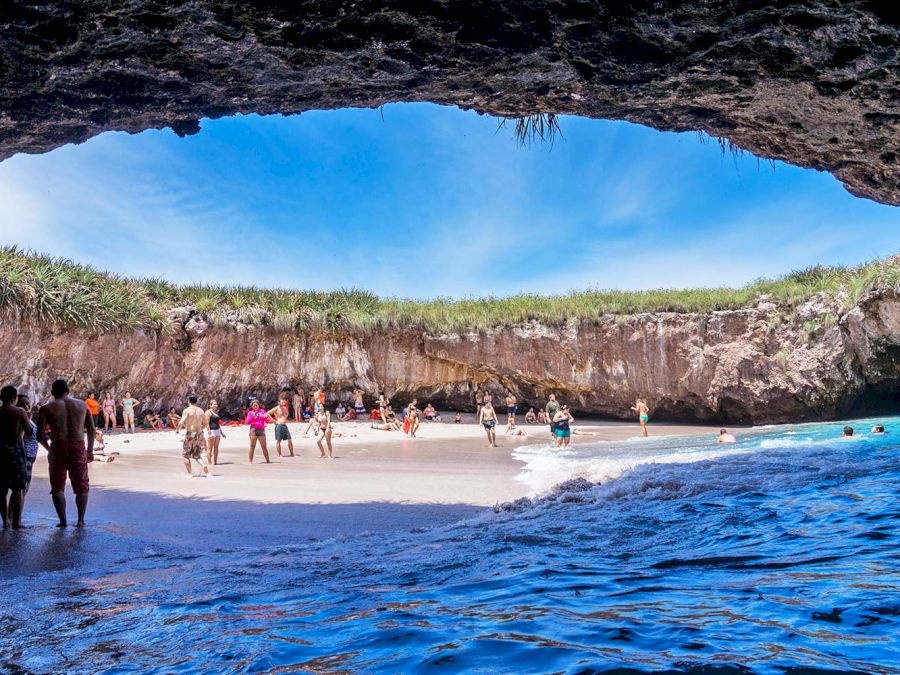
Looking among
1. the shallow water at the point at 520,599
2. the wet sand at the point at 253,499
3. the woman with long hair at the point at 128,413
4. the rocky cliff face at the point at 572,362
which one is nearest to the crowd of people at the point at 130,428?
the woman with long hair at the point at 128,413

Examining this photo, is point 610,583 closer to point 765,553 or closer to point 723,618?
point 723,618

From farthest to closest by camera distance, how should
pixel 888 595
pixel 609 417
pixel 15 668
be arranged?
pixel 609 417, pixel 888 595, pixel 15 668

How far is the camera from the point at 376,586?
15.9 feet

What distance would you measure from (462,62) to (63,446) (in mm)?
6017

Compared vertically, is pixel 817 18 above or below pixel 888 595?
above

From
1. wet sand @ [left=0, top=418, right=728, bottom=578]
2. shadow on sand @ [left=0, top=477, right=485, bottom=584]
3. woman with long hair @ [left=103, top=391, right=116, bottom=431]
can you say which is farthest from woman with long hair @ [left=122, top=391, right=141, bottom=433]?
shadow on sand @ [left=0, top=477, right=485, bottom=584]

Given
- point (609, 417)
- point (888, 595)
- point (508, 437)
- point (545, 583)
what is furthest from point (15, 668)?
point (609, 417)

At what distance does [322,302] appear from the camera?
1109 inches

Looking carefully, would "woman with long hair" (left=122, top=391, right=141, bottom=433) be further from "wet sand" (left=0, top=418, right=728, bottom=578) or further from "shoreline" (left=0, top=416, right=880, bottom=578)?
"wet sand" (left=0, top=418, right=728, bottom=578)

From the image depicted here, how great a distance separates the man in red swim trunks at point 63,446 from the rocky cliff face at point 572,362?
14.8 metres

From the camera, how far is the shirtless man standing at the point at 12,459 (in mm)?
7312

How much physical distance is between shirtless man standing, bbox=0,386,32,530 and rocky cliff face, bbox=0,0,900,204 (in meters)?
2.98

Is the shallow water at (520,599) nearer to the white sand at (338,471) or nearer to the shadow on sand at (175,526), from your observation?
the shadow on sand at (175,526)

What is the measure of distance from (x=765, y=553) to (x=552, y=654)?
2893 millimetres
